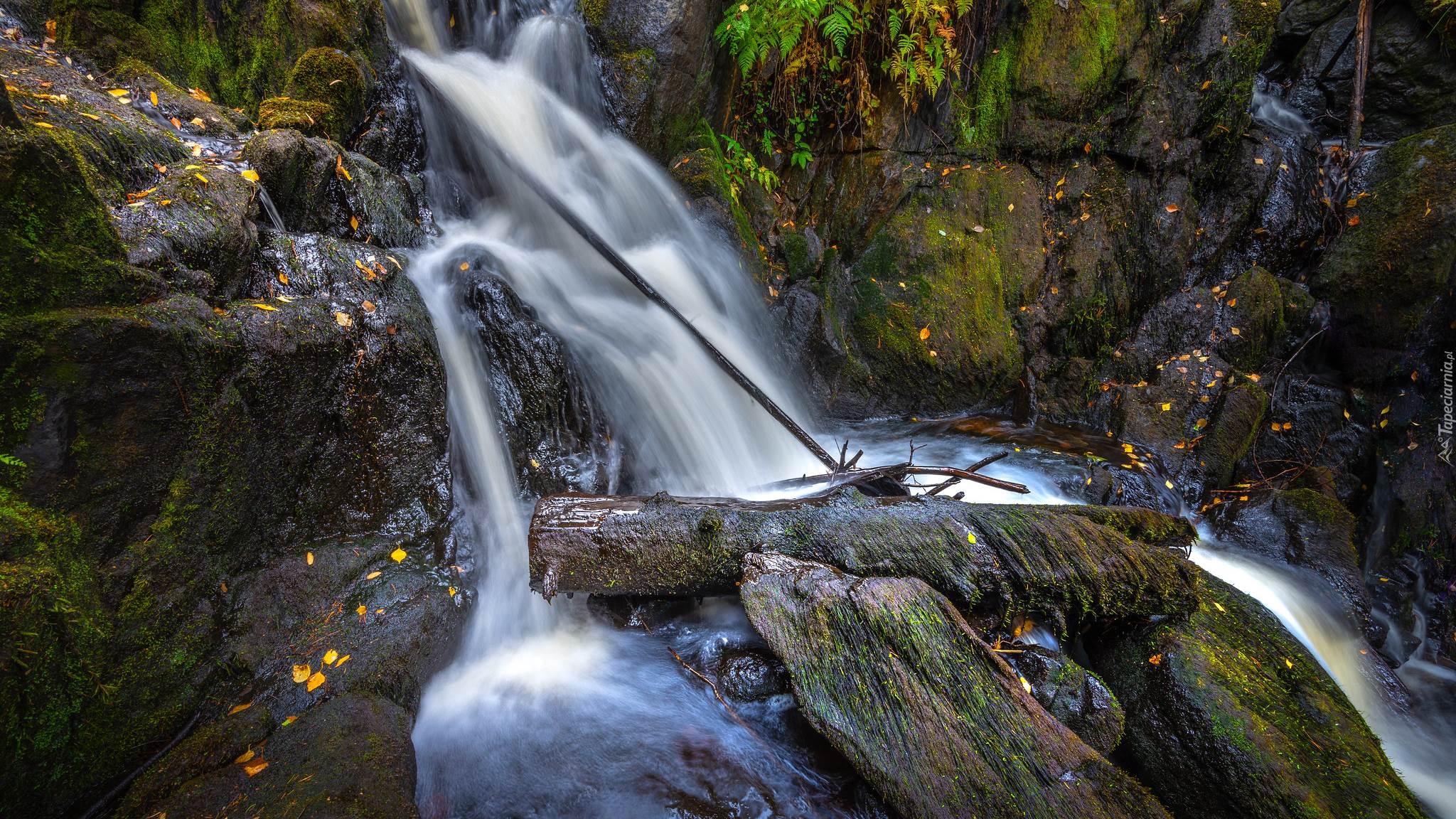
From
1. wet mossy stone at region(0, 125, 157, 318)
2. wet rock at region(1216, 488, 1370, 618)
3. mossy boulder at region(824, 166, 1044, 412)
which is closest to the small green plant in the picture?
mossy boulder at region(824, 166, 1044, 412)

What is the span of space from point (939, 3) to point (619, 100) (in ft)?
12.3

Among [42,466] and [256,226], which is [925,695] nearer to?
[42,466]

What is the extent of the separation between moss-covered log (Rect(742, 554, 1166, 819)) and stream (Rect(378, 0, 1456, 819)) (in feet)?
0.91

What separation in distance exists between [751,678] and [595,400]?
2516 mm

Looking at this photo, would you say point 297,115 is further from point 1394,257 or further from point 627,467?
point 1394,257

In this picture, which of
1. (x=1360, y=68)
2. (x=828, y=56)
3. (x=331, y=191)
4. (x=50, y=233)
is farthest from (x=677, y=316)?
(x=1360, y=68)

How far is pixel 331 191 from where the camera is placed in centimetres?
412

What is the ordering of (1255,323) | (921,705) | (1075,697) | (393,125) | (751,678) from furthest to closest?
(1255,323), (393,125), (751,678), (1075,697), (921,705)

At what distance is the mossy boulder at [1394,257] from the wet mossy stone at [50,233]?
9664mm

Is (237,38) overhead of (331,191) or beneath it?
overhead

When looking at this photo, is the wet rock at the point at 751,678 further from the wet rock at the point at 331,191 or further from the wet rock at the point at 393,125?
the wet rock at the point at 393,125

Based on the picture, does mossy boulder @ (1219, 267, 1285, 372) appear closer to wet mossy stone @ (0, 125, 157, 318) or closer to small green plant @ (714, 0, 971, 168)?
small green plant @ (714, 0, 971, 168)

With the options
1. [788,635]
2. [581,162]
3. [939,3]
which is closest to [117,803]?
[788,635]

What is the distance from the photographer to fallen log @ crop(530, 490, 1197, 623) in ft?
9.36
